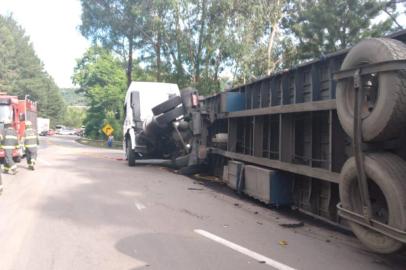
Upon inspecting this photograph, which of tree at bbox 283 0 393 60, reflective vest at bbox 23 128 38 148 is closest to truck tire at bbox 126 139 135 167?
reflective vest at bbox 23 128 38 148

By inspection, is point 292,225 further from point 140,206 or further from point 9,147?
point 9,147

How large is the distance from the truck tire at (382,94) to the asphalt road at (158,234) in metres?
1.54

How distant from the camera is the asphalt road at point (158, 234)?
5.48 metres

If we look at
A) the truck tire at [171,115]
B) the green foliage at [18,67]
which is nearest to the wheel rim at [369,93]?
the truck tire at [171,115]

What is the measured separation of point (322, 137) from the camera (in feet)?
25.1

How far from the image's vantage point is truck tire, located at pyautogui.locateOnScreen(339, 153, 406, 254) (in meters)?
4.72

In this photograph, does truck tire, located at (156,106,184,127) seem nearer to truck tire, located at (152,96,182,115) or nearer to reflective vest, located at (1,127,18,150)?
truck tire, located at (152,96,182,115)

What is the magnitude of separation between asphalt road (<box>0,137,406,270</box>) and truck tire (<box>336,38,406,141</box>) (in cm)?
154

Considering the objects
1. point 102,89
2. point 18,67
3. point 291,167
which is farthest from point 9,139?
point 18,67

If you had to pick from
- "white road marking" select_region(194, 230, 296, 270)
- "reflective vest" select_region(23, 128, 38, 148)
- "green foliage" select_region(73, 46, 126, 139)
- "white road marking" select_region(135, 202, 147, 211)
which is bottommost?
"white road marking" select_region(194, 230, 296, 270)

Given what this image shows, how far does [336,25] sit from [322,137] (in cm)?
2214

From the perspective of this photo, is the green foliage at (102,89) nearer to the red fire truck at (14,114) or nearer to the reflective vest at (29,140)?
the red fire truck at (14,114)

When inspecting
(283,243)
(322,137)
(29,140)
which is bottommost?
(283,243)

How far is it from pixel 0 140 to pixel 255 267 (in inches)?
509
